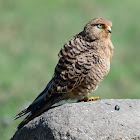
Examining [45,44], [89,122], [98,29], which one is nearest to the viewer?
[89,122]

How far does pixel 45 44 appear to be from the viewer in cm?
1758

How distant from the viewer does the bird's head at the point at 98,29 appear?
Answer: 9211 millimetres

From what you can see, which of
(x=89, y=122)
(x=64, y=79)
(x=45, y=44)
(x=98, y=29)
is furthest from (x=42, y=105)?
(x=45, y=44)

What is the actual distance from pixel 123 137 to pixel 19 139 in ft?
5.65

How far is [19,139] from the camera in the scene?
8664 mm

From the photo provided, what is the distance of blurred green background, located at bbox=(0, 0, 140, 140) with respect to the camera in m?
14.5

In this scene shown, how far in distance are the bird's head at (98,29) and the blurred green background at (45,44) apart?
3.02 meters

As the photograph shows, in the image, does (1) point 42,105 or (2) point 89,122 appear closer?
(2) point 89,122

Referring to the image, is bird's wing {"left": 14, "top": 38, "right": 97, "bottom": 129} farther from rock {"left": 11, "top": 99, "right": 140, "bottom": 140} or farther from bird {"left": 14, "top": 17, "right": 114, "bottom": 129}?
rock {"left": 11, "top": 99, "right": 140, "bottom": 140}

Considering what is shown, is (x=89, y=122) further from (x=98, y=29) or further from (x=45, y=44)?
(x=45, y=44)

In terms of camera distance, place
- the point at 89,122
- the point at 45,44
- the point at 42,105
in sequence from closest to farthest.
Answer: the point at 89,122 → the point at 42,105 → the point at 45,44

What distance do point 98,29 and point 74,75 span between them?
34.5 inches

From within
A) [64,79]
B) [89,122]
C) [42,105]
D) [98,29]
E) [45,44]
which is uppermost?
[45,44]

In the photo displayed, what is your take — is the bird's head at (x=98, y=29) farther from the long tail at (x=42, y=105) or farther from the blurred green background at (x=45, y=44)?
the blurred green background at (x=45, y=44)
